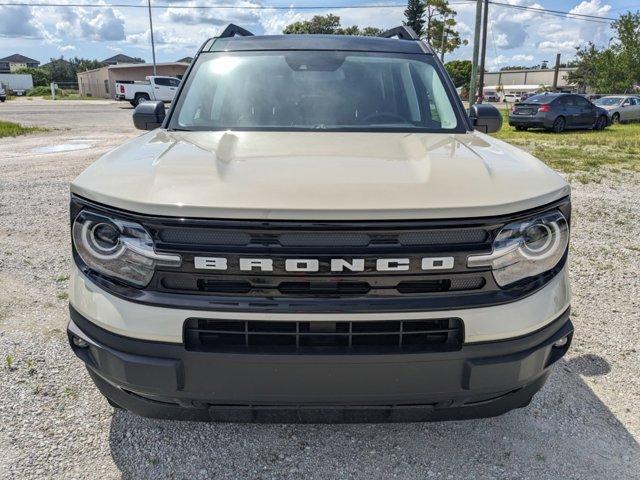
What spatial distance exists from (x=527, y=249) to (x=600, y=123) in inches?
851

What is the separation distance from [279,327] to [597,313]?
3.01m

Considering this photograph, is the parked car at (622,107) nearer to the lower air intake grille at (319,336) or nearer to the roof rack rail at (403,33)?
the roof rack rail at (403,33)

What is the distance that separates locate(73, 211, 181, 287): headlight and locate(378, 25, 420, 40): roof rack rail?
2.73 metres

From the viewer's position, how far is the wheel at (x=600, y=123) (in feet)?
66.6

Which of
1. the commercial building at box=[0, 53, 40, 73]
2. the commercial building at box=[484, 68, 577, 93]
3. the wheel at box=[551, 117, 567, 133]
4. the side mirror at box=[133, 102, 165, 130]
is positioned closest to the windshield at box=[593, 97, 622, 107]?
the wheel at box=[551, 117, 567, 133]

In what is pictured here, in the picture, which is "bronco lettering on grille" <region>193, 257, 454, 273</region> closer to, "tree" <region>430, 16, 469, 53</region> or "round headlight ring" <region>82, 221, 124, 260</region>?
"round headlight ring" <region>82, 221, 124, 260</region>

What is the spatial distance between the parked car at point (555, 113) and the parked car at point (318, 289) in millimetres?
18427

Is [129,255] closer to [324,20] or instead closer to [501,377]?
[501,377]

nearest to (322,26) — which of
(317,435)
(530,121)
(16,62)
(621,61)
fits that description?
(621,61)

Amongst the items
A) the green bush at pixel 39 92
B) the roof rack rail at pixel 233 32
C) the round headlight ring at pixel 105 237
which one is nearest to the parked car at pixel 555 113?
the roof rack rail at pixel 233 32

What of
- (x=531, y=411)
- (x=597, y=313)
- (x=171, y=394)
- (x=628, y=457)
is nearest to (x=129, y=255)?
(x=171, y=394)

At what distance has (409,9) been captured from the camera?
54906 millimetres

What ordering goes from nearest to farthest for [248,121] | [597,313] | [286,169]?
[286,169] → [248,121] → [597,313]

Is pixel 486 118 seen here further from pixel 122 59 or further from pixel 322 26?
pixel 122 59
